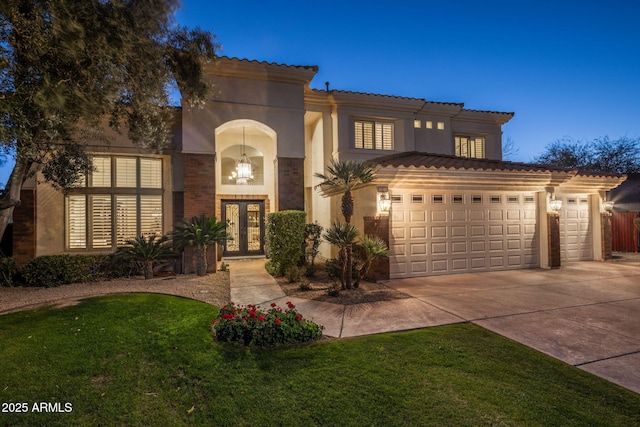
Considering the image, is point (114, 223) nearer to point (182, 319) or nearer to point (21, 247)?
point (21, 247)

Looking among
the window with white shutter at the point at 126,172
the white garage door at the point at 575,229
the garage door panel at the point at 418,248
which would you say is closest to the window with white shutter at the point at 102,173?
the window with white shutter at the point at 126,172

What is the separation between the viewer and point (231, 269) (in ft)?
35.4

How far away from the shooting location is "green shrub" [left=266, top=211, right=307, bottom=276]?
9.39 meters

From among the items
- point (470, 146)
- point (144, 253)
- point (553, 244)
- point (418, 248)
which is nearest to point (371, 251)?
point (418, 248)

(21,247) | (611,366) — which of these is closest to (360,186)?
(611,366)

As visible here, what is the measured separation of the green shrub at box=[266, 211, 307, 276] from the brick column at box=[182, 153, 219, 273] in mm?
2321

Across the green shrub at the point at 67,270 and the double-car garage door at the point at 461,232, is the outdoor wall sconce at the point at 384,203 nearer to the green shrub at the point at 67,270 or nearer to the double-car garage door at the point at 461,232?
the double-car garage door at the point at 461,232

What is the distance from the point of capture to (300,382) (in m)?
3.44

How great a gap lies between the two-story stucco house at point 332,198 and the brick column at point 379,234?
30 millimetres

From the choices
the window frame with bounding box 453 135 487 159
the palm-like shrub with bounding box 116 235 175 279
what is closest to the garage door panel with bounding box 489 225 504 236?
the window frame with bounding box 453 135 487 159

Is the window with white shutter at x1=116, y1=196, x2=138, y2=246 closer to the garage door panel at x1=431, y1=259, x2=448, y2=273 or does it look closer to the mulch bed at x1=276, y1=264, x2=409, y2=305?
the mulch bed at x1=276, y1=264, x2=409, y2=305

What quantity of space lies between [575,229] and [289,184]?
11355 millimetres

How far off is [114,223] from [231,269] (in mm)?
4289

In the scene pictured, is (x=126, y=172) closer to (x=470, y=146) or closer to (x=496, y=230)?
(x=496, y=230)
